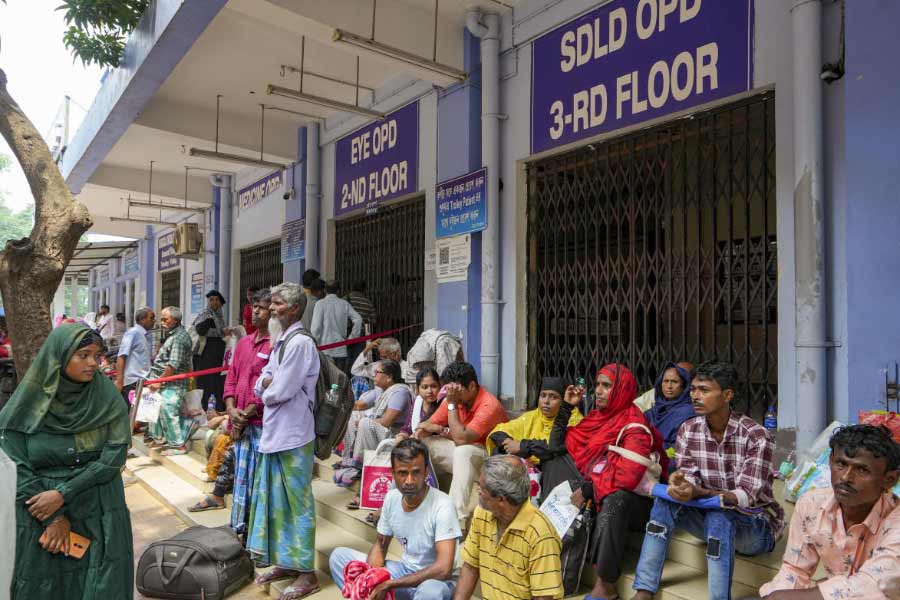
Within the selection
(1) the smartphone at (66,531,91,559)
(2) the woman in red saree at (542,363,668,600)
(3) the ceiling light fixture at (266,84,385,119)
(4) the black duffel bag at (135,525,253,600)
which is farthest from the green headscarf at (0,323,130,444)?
(3) the ceiling light fixture at (266,84,385,119)

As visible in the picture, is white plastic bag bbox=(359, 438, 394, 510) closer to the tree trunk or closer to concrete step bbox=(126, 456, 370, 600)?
concrete step bbox=(126, 456, 370, 600)

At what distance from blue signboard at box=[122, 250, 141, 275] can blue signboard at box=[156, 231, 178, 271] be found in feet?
6.33

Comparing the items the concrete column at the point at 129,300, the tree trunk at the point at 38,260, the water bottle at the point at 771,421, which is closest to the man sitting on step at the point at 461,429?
the water bottle at the point at 771,421

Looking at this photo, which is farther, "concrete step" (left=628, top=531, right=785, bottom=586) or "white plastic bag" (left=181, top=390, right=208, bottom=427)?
"white plastic bag" (left=181, top=390, right=208, bottom=427)

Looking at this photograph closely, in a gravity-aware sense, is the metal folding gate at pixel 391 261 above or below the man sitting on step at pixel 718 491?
above

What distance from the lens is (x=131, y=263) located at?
18.4 metres

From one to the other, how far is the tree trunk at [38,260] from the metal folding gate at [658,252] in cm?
370

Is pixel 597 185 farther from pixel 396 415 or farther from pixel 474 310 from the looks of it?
pixel 396 415

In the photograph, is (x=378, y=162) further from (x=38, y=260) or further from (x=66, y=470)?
(x=66, y=470)

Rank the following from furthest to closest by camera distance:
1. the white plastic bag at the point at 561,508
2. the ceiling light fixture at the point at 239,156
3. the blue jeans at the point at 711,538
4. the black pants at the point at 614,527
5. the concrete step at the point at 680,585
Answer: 1. the ceiling light fixture at the point at 239,156
2. the white plastic bag at the point at 561,508
3. the black pants at the point at 614,527
4. the concrete step at the point at 680,585
5. the blue jeans at the point at 711,538

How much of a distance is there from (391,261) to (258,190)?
4135 millimetres

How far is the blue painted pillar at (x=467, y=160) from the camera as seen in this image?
6188 mm

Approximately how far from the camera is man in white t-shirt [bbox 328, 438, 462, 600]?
269cm

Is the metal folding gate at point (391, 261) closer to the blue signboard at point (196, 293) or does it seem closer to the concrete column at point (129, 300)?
the blue signboard at point (196, 293)
